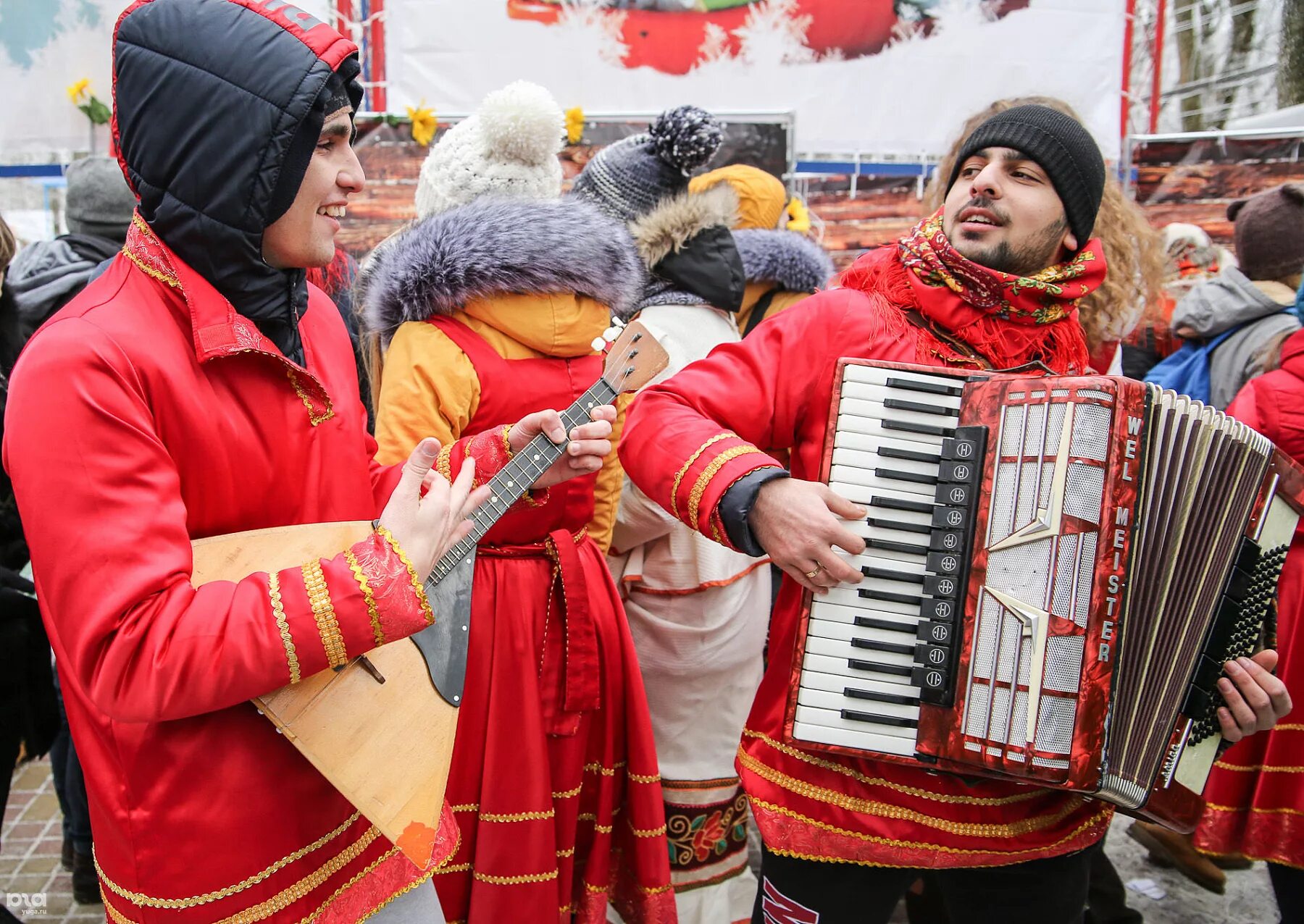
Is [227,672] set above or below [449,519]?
below

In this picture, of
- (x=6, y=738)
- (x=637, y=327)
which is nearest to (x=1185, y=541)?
(x=637, y=327)

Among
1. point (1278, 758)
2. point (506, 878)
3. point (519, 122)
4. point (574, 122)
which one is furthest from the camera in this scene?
point (574, 122)

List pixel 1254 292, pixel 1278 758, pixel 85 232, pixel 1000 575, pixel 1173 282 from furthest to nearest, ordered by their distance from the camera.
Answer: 1. pixel 1173 282
2. pixel 1254 292
3. pixel 85 232
4. pixel 1278 758
5. pixel 1000 575

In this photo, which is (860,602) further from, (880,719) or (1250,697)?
(1250,697)

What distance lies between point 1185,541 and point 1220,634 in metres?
0.24

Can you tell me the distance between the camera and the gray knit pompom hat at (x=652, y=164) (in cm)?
327

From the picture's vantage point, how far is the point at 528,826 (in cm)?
251

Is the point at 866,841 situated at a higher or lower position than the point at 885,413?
lower

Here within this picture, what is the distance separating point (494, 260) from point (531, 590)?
86 cm

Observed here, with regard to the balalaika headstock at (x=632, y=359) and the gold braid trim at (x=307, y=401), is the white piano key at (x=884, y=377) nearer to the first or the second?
the balalaika headstock at (x=632, y=359)

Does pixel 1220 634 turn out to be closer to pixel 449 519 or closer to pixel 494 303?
pixel 449 519

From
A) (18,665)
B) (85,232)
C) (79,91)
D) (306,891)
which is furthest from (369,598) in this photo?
(79,91)

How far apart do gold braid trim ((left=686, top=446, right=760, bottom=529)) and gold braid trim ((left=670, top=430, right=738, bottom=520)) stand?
0.10 feet

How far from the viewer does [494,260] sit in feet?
8.34
